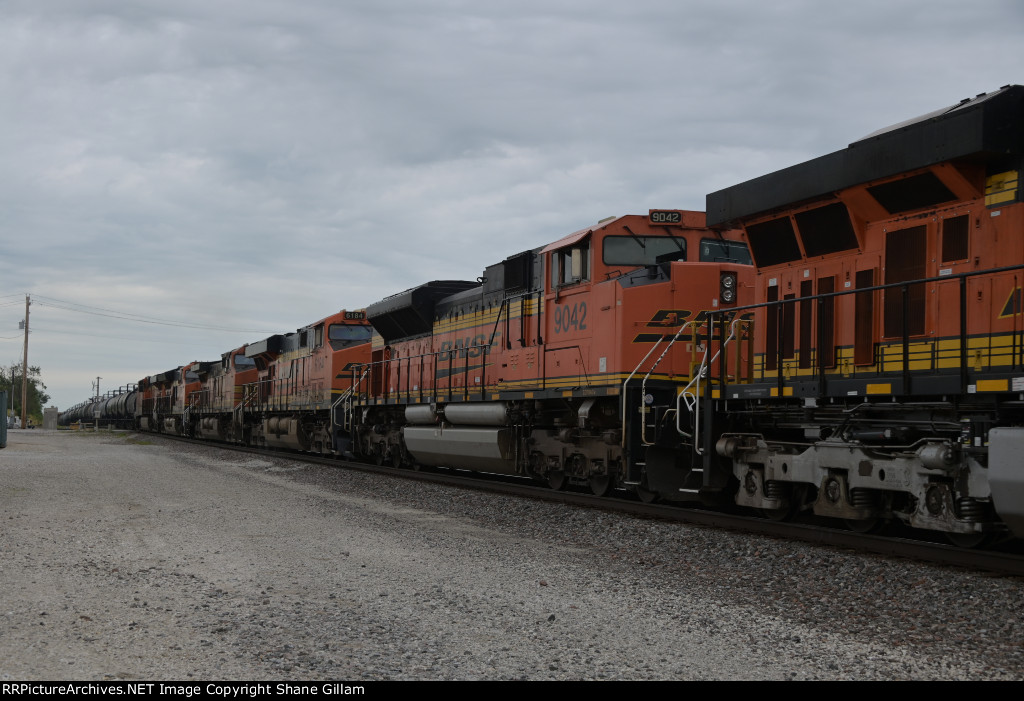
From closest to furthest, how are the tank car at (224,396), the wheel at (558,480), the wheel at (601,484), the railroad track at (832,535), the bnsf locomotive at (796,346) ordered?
1. the railroad track at (832,535)
2. the bnsf locomotive at (796,346)
3. the wheel at (601,484)
4. the wheel at (558,480)
5. the tank car at (224,396)

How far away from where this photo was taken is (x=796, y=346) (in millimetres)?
9469

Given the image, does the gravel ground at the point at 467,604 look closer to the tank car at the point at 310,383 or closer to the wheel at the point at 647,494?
the wheel at the point at 647,494

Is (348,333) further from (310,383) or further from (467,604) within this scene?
(467,604)

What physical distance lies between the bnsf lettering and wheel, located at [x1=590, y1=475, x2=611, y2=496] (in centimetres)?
202

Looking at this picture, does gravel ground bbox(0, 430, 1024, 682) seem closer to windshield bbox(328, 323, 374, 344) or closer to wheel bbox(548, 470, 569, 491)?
wheel bbox(548, 470, 569, 491)

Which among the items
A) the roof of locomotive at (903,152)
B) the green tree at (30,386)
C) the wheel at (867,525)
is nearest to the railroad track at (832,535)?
the wheel at (867,525)

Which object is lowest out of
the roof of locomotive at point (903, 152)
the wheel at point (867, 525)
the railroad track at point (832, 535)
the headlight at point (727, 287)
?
the railroad track at point (832, 535)

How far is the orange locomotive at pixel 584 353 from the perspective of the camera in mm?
11805

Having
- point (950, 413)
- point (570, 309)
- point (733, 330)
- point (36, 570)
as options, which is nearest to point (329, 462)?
point (570, 309)

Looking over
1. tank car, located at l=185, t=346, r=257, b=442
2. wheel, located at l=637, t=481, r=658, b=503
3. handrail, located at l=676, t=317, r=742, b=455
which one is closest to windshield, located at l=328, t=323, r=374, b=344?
tank car, located at l=185, t=346, r=257, b=442

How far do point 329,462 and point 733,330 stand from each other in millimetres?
14057

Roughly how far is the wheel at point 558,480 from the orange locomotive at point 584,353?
21 mm

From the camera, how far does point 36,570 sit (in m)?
7.03

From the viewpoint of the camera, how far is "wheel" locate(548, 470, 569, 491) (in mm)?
14134
